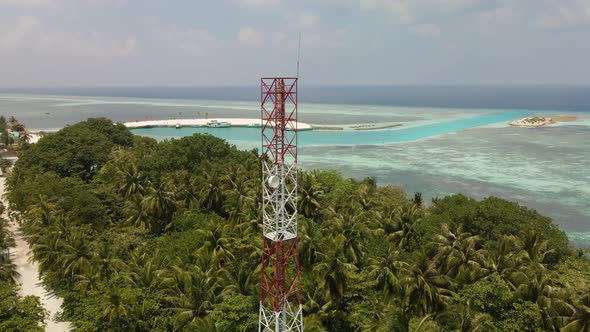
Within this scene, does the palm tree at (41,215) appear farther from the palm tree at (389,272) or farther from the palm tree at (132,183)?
the palm tree at (389,272)

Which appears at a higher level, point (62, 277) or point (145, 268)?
point (145, 268)

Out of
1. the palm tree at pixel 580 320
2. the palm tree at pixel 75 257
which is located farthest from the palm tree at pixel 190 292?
the palm tree at pixel 580 320

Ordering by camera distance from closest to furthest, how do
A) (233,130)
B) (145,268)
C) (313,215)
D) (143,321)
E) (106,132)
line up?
(143,321) → (145,268) → (313,215) → (106,132) → (233,130)

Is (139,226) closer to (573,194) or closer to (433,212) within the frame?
(433,212)

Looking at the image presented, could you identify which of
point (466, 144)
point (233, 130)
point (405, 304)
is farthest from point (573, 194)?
point (233, 130)

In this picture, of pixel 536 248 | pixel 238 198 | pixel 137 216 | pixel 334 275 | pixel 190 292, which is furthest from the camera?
pixel 238 198

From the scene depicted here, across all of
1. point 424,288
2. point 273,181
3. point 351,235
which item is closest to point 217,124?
point 351,235

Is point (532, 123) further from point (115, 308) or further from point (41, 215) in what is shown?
point (115, 308)

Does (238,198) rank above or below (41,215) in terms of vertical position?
above
